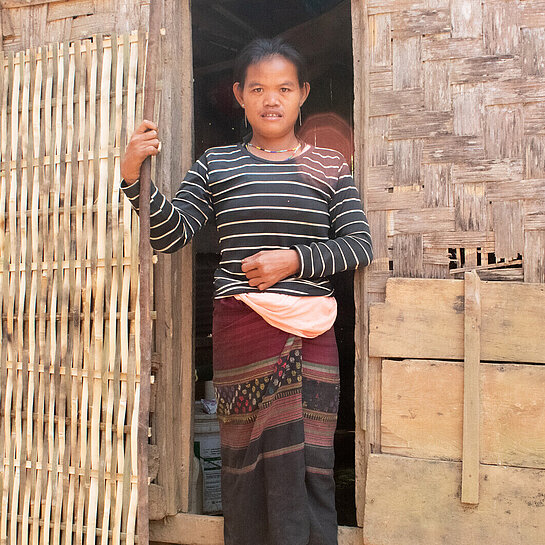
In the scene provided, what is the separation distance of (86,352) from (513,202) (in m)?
1.95

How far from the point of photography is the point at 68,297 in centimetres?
289

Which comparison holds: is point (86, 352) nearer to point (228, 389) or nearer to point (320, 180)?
point (228, 389)

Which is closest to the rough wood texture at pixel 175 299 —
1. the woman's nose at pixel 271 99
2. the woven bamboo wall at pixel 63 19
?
the woven bamboo wall at pixel 63 19

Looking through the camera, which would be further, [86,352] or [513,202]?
[86,352]

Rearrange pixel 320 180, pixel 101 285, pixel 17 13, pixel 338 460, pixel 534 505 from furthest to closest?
pixel 338 460 < pixel 17 13 < pixel 101 285 < pixel 320 180 < pixel 534 505

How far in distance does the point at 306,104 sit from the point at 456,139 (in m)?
2.39

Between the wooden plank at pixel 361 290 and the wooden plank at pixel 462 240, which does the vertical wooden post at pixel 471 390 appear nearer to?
the wooden plank at pixel 462 240

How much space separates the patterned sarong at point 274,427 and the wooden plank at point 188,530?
246 mm

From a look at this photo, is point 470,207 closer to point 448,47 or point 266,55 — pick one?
point 448,47

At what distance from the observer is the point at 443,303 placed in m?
2.51

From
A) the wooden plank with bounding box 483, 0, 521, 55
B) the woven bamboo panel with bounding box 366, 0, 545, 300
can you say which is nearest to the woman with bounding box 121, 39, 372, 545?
the woven bamboo panel with bounding box 366, 0, 545, 300

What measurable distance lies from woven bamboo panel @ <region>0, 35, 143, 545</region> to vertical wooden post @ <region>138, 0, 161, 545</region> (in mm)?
601

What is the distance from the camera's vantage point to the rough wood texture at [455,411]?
2420mm

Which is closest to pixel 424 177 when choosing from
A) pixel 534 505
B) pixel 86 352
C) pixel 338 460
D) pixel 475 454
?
pixel 475 454
